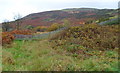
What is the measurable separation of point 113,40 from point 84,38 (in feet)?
A: 5.31

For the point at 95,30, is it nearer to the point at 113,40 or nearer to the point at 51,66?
the point at 113,40

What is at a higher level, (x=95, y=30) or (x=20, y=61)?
(x=95, y=30)

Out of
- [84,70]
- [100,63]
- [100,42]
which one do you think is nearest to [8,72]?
[84,70]

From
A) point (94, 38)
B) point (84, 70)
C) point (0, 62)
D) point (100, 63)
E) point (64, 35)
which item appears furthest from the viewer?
point (64, 35)

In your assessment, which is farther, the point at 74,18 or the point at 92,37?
the point at 74,18

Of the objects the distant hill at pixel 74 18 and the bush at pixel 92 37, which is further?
the distant hill at pixel 74 18

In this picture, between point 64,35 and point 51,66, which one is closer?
point 51,66

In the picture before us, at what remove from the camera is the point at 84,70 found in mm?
5133

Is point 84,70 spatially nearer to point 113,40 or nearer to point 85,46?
point 85,46

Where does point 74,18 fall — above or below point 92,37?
above

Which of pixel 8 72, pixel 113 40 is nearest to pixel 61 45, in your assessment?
pixel 113 40

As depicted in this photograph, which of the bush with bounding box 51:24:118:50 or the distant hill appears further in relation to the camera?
the distant hill

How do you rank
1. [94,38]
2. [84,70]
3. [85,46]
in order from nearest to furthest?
[84,70] < [85,46] < [94,38]

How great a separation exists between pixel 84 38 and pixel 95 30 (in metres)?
1.56
